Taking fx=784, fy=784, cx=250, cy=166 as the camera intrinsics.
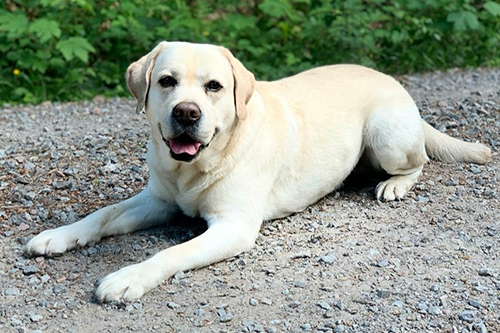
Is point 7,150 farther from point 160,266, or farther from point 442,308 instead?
point 442,308

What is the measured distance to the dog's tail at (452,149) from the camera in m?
5.25

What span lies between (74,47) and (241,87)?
140 inches

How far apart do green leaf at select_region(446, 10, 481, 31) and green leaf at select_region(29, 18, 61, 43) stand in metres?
3.87

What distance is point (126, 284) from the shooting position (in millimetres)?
3602

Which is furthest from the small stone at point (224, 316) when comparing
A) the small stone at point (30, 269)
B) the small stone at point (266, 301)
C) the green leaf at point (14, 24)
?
the green leaf at point (14, 24)

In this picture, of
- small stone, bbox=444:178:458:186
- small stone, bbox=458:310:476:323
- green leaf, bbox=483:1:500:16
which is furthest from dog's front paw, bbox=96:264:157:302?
green leaf, bbox=483:1:500:16

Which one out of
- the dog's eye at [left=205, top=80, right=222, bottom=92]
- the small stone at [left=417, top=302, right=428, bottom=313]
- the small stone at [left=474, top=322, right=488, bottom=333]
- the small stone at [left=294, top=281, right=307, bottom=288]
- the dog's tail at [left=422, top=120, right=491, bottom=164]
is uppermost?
the dog's eye at [left=205, top=80, right=222, bottom=92]

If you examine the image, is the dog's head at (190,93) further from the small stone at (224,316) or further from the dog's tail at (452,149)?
the dog's tail at (452,149)

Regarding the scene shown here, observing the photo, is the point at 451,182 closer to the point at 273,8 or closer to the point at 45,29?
the point at 273,8

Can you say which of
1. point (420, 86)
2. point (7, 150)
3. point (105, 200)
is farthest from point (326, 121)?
point (420, 86)

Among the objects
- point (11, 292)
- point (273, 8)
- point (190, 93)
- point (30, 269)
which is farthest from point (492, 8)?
point (11, 292)

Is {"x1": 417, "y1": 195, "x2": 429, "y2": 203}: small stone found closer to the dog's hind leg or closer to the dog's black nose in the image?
the dog's hind leg

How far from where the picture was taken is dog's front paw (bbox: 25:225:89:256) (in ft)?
13.2

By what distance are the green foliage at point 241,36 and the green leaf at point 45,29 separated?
53mm
